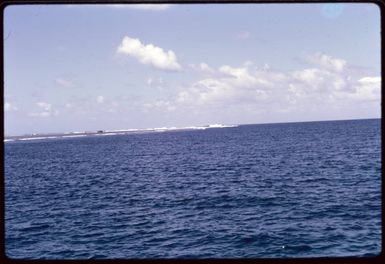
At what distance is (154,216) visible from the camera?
80.6 ft

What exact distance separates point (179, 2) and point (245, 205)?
81.5 feet

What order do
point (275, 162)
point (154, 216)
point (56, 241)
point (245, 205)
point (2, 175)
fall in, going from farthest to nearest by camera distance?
point (275, 162), point (245, 205), point (154, 216), point (56, 241), point (2, 175)

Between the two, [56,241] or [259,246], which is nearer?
[259,246]

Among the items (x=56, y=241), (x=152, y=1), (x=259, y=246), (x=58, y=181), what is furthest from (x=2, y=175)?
(x=58, y=181)

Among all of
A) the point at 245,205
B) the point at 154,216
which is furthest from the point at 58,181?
the point at 245,205

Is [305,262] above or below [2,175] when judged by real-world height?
below

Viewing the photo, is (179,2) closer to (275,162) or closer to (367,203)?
(367,203)

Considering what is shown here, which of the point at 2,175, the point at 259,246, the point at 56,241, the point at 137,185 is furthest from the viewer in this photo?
the point at 137,185

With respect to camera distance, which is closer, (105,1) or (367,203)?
(105,1)

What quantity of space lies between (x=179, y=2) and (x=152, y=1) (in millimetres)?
227

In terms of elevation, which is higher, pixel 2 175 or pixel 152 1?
pixel 152 1

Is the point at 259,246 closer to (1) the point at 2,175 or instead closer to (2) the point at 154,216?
(2) the point at 154,216

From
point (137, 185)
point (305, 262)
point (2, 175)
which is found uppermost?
point (2, 175)

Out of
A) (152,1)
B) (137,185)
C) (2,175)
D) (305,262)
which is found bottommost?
Result: (137,185)
